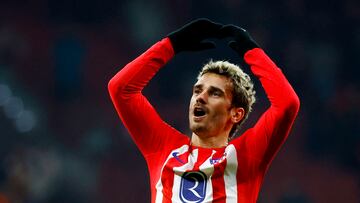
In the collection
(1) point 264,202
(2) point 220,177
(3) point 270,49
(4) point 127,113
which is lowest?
(1) point 264,202

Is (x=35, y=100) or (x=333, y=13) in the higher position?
(x=333, y=13)

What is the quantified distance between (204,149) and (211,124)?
0.11 m

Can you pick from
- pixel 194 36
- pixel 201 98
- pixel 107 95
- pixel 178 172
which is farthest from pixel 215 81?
pixel 107 95

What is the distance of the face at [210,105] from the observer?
7.46 feet

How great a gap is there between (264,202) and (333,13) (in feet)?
6.79

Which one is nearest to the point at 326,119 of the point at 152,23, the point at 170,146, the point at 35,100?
the point at 152,23

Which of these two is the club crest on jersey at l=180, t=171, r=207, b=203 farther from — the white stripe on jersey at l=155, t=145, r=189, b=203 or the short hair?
the short hair

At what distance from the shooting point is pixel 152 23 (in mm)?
5883

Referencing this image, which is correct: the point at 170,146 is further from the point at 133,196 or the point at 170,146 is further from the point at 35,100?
the point at 35,100

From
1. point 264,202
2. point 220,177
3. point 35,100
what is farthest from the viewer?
point 35,100

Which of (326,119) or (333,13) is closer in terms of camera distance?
(326,119)

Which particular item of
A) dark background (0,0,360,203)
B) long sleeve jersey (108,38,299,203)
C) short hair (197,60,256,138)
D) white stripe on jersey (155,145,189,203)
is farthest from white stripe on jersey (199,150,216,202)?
dark background (0,0,360,203)

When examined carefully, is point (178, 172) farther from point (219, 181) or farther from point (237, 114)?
point (237, 114)

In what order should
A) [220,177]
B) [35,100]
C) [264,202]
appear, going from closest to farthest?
[220,177] → [264,202] → [35,100]
